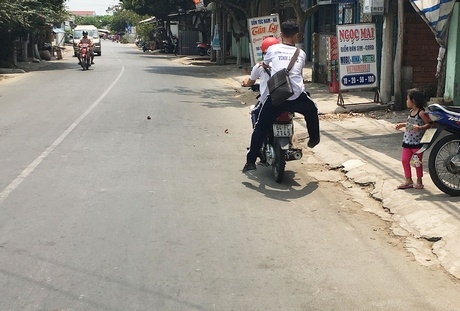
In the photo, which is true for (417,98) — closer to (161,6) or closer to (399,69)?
(399,69)

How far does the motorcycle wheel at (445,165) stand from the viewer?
6.50 meters

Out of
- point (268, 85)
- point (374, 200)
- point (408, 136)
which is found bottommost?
point (374, 200)

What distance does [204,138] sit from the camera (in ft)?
35.5

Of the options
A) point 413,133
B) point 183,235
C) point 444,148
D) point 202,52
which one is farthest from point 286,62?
point 202,52

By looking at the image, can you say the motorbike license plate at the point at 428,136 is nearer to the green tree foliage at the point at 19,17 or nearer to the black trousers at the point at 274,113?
the black trousers at the point at 274,113

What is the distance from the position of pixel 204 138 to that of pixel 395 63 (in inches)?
198

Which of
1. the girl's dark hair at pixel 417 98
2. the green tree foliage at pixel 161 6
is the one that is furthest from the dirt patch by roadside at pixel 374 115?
the green tree foliage at pixel 161 6

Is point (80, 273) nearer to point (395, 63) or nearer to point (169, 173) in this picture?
point (169, 173)

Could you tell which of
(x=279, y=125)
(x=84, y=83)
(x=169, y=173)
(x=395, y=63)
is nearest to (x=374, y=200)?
(x=279, y=125)

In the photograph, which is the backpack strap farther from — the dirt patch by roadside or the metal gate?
the metal gate

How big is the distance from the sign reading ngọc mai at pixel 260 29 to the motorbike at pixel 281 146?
10.4 m

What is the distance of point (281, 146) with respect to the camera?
7.40 meters

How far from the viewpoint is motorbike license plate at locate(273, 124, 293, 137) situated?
751 centimetres

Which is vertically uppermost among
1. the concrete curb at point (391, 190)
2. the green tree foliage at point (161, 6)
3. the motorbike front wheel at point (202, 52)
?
the green tree foliage at point (161, 6)
